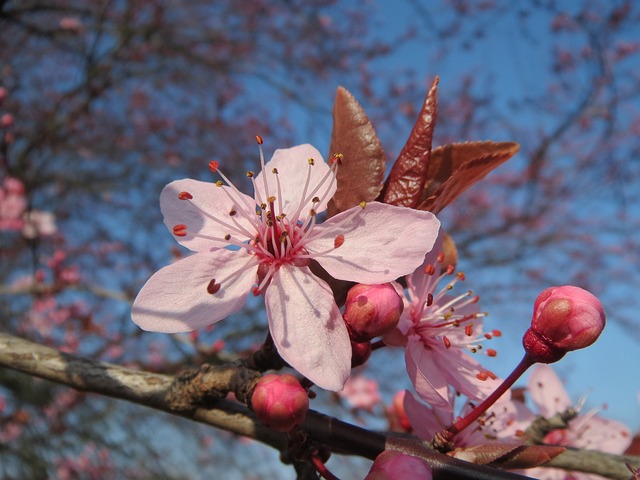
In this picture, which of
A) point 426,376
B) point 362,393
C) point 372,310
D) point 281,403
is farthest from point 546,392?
point 362,393

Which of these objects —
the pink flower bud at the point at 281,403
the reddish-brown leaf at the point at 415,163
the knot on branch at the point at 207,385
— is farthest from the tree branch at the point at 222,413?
the reddish-brown leaf at the point at 415,163

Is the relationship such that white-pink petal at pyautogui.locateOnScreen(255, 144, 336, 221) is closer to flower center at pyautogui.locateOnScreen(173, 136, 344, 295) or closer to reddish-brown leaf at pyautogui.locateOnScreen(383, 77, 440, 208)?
flower center at pyautogui.locateOnScreen(173, 136, 344, 295)

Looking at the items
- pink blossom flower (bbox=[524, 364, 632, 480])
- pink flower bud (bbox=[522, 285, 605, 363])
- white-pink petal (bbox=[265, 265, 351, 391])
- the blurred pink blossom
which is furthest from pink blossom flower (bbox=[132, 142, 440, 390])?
the blurred pink blossom

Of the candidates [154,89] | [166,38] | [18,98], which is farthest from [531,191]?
[18,98]

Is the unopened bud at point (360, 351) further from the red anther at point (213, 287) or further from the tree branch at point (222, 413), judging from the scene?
the red anther at point (213, 287)

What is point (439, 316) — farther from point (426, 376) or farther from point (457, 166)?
point (457, 166)

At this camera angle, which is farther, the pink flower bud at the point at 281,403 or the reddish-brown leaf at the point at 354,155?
the reddish-brown leaf at the point at 354,155
